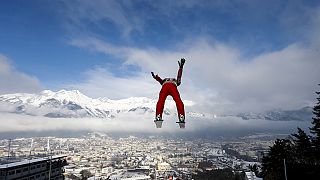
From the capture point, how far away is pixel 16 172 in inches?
2298

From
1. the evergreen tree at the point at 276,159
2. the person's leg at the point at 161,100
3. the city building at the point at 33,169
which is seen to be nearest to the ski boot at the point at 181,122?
the person's leg at the point at 161,100

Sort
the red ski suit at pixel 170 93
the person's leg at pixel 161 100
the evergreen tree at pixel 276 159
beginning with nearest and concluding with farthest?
the red ski suit at pixel 170 93
the person's leg at pixel 161 100
the evergreen tree at pixel 276 159

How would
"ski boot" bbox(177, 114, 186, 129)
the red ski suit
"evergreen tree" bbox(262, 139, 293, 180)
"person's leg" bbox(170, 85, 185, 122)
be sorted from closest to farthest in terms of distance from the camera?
1. "ski boot" bbox(177, 114, 186, 129)
2. "person's leg" bbox(170, 85, 185, 122)
3. the red ski suit
4. "evergreen tree" bbox(262, 139, 293, 180)

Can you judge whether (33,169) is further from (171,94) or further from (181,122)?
(181,122)

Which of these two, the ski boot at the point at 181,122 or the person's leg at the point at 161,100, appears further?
the person's leg at the point at 161,100

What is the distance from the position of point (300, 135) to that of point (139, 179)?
70.1 m

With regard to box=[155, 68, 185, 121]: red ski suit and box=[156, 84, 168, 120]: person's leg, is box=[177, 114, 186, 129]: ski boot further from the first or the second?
box=[156, 84, 168, 120]: person's leg

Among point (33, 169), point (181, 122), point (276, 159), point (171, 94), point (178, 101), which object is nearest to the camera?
point (181, 122)

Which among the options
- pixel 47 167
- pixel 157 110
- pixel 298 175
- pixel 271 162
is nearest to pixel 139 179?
pixel 47 167

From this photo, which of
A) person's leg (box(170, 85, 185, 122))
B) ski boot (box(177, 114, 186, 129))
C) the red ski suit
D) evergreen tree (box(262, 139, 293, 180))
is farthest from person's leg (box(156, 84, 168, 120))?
evergreen tree (box(262, 139, 293, 180))

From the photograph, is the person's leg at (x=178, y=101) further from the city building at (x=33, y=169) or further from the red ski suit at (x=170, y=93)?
Result: the city building at (x=33, y=169)

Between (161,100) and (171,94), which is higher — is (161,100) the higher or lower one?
the lower one

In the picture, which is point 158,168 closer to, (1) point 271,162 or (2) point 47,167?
(2) point 47,167

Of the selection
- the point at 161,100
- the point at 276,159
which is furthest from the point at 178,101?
the point at 276,159
